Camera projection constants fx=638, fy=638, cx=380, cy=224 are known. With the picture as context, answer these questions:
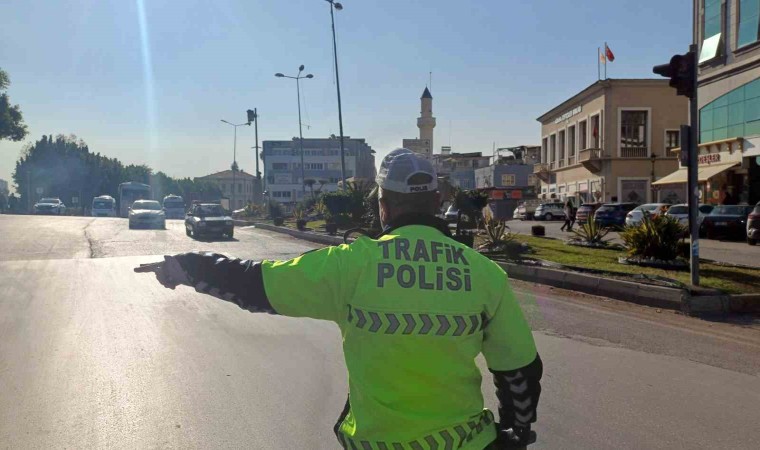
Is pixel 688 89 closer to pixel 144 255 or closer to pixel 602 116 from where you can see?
pixel 144 255

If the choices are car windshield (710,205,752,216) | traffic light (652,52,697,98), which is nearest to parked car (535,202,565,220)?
car windshield (710,205,752,216)

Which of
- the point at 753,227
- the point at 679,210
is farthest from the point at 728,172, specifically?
the point at 753,227

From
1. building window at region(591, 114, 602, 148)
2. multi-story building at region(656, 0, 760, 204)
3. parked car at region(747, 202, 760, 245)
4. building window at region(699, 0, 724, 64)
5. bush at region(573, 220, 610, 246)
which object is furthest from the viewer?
building window at region(591, 114, 602, 148)

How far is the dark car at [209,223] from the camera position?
25.0 metres

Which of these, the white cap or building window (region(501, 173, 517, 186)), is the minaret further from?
the white cap

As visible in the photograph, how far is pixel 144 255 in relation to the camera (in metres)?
17.5

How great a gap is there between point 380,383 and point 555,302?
8463 millimetres

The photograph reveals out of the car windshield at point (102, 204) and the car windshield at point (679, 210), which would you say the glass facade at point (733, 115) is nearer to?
the car windshield at point (679, 210)

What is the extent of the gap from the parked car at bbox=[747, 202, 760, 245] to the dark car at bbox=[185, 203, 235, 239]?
18.4 metres

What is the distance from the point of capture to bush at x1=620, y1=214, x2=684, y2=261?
41.9 ft

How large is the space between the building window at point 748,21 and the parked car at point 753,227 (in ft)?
41.5

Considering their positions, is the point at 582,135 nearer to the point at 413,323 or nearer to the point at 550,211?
the point at 550,211

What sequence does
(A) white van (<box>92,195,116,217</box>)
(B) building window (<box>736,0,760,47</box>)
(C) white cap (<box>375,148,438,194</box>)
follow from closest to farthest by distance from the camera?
(C) white cap (<box>375,148,438,194</box>) < (B) building window (<box>736,0,760,47</box>) < (A) white van (<box>92,195,116,217</box>)

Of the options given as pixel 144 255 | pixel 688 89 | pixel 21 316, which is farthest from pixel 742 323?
pixel 144 255
